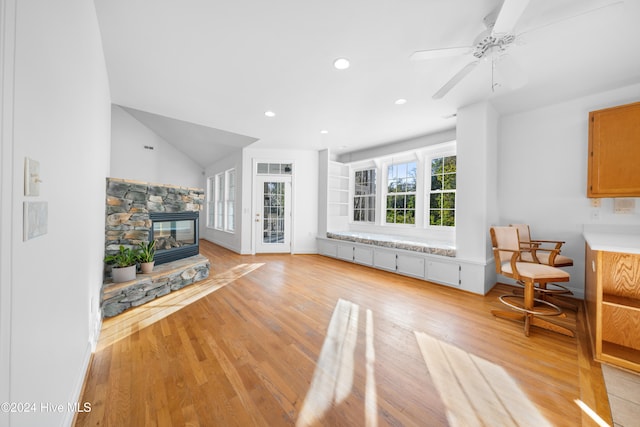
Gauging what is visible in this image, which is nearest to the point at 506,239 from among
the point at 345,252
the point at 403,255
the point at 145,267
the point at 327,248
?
the point at 403,255

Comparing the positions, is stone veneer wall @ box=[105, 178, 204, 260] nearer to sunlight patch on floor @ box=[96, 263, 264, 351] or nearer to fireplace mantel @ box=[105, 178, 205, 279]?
fireplace mantel @ box=[105, 178, 205, 279]

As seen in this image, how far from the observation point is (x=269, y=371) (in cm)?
167

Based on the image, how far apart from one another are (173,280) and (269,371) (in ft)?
7.43

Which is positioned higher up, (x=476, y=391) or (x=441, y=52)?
(x=441, y=52)

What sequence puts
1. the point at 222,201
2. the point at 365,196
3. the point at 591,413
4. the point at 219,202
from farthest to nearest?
1. the point at 219,202
2. the point at 222,201
3. the point at 365,196
4. the point at 591,413

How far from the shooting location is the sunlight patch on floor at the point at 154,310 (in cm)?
215

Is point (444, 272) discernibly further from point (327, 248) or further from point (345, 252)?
point (327, 248)

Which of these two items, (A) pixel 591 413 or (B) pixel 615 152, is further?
(B) pixel 615 152

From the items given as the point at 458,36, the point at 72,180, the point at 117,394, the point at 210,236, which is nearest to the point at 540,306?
the point at 458,36

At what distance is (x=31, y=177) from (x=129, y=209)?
8.89 ft

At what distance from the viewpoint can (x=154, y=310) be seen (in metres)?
2.63

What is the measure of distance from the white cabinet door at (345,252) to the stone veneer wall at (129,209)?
339cm

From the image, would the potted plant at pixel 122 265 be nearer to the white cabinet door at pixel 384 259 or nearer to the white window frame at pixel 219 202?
the white cabinet door at pixel 384 259

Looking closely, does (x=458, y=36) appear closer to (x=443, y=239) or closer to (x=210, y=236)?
(x=443, y=239)
